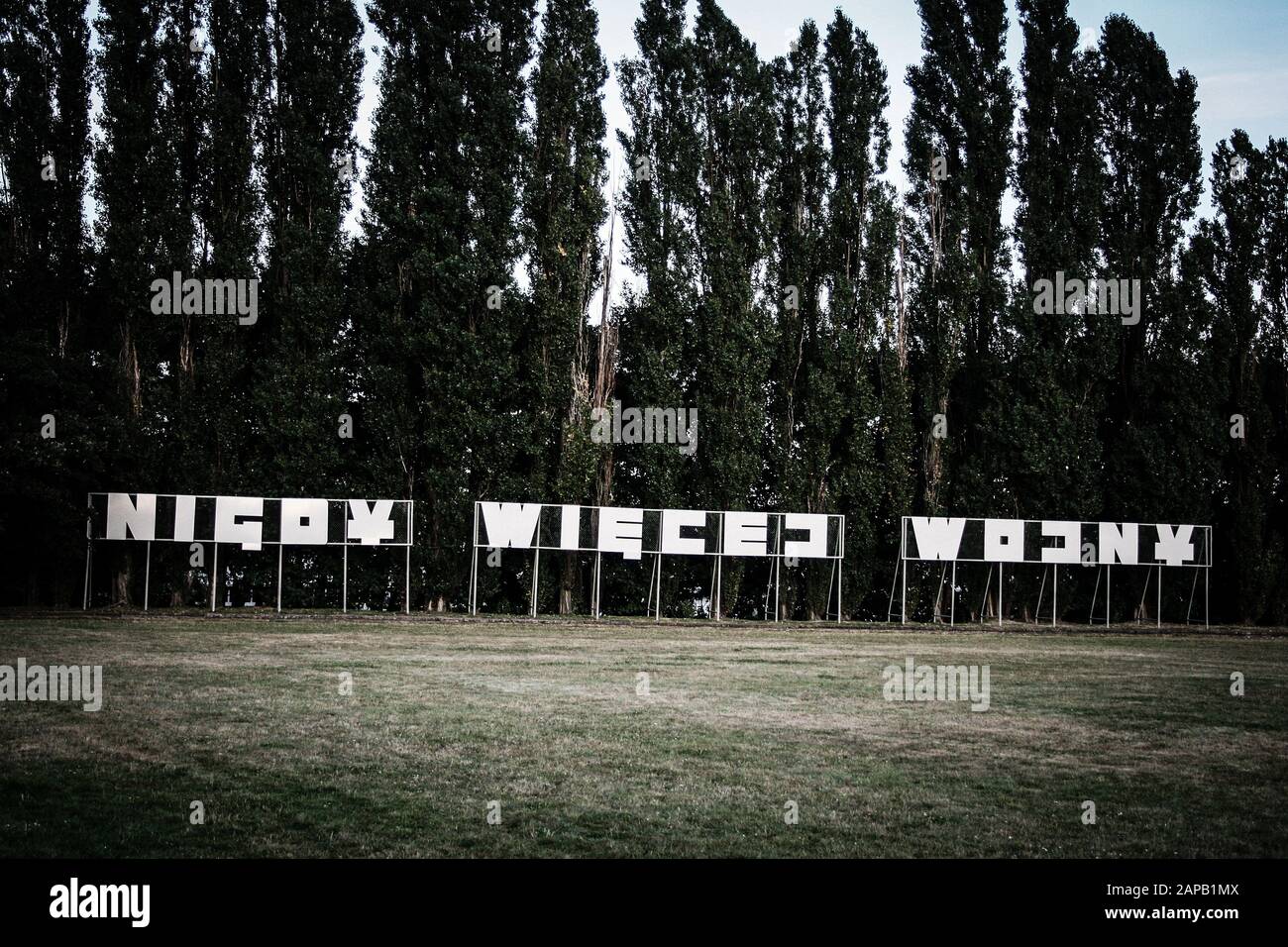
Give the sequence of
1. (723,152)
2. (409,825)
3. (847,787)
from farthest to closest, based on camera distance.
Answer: (723,152)
(847,787)
(409,825)

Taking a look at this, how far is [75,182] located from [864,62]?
24.8 metres

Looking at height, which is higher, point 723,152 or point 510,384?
point 723,152

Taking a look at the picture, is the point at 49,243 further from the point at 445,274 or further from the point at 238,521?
the point at 445,274

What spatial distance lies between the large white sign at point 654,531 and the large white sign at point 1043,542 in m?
2.58

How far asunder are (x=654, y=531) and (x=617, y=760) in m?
21.0

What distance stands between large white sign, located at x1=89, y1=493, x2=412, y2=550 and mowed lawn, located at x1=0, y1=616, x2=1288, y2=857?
960 cm

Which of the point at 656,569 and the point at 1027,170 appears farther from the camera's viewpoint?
the point at 1027,170

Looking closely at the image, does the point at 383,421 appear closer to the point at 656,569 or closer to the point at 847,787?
the point at 656,569

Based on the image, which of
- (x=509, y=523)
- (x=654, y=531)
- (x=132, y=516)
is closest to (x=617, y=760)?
(x=509, y=523)

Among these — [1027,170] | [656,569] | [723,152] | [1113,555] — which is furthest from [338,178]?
[1113,555]

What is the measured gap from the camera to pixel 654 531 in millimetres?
30578

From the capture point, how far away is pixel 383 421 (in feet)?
101

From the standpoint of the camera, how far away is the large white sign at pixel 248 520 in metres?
27.1

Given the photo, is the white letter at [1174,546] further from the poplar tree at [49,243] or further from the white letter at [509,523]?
the poplar tree at [49,243]
